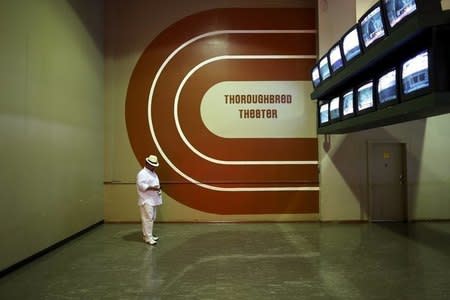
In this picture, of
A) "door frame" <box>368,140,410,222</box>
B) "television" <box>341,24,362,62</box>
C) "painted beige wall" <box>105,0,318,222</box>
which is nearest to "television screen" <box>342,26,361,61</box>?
"television" <box>341,24,362,62</box>

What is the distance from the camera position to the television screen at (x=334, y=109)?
6.96 m

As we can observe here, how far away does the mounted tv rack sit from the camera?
367 cm

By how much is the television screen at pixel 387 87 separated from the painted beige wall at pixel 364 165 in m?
4.03

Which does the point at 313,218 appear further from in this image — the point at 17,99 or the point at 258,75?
the point at 17,99

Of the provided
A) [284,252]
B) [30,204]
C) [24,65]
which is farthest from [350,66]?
[30,204]

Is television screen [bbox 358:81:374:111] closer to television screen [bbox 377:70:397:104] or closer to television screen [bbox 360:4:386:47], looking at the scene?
television screen [bbox 377:70:397:104]

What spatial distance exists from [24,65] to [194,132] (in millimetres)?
4391

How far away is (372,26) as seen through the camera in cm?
491

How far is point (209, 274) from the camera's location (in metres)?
5.10

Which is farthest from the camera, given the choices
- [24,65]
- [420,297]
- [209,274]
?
[24,65]

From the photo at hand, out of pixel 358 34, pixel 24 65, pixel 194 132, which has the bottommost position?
pixel 194 132

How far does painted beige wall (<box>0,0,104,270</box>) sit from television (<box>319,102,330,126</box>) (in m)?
5.17

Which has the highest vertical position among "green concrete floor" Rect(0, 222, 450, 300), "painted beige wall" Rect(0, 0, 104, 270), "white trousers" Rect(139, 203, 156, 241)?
"painted beige wall" Rect(0, 0, 104, 270)

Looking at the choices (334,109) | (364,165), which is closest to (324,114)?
(334,109)
